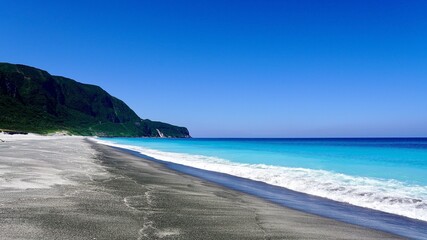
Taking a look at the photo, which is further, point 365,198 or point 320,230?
point 365,198

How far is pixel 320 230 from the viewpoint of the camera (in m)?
8.12

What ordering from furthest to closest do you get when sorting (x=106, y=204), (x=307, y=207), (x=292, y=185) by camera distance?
1. (x=292, y=185)
2. (x=307, y=207)
3. (x=106, y=204)

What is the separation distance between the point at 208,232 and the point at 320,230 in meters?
2.89

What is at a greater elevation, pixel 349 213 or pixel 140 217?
pixel 140 217

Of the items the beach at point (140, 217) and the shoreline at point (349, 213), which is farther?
the shoreline at point (349, 213)

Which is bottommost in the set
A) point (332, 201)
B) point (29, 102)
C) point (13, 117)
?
point (332, 201)

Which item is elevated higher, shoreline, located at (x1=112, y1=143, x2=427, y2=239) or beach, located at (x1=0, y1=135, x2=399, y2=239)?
beach, located at (x1=0, y1=135, x2=399, y2=239)

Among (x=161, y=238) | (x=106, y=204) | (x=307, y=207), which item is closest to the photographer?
(x=161, y=238)

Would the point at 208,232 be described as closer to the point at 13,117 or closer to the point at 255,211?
the point at 255,211

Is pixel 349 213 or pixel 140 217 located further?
pixel 349 213

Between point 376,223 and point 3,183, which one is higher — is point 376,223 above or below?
below

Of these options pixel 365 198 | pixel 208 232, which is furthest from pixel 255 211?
pixel 365 198

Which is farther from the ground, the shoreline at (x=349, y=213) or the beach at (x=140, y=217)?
the beach at (x=140, y=217)

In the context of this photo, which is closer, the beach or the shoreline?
the beach
